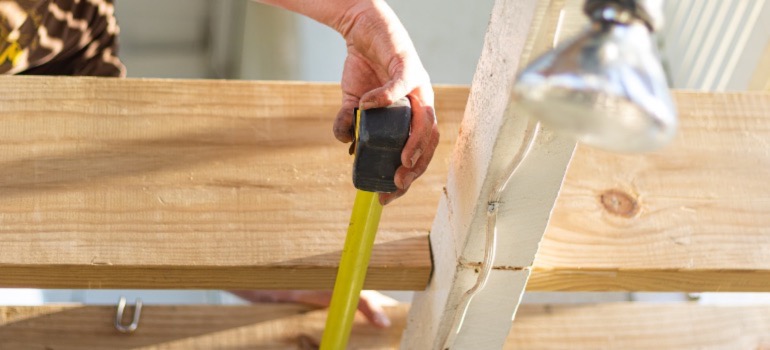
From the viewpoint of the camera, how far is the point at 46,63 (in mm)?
1590

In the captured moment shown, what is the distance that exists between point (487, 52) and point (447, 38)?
6.22ft

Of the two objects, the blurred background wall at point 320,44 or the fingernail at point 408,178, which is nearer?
the fingernail at point 408,178

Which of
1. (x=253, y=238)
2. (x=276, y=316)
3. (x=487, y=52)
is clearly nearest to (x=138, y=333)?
(x=276, y=316)

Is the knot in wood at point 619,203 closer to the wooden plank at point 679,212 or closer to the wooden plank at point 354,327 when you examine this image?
the wooden plank at point 679,212

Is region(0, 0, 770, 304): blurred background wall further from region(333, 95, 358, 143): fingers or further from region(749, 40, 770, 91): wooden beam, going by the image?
region(333, 95, 358, 143): fingers

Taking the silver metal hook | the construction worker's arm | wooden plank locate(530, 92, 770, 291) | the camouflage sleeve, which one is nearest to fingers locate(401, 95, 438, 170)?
the construction worker's arm

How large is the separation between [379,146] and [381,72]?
0.25 m

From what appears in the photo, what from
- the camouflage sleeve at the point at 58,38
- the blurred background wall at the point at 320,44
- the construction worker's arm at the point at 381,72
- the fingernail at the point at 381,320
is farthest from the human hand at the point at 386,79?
the blurred background wall at the point at 320,44

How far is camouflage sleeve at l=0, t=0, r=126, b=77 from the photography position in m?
1.40

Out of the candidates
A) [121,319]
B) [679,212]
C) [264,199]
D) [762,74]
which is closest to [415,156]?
[264,199]

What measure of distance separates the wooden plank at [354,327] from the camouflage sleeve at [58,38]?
519 mm

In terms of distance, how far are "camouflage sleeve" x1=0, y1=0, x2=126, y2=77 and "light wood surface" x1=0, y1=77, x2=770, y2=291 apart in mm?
528

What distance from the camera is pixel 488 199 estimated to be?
0.73 meters

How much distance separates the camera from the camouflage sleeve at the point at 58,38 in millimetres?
1398
